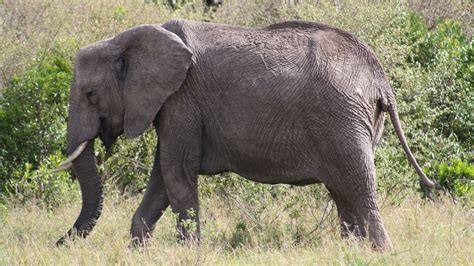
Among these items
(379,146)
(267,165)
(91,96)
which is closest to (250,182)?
(379,146)

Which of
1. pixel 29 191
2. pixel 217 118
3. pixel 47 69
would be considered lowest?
pixel 29 191

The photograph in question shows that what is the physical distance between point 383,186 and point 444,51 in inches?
118

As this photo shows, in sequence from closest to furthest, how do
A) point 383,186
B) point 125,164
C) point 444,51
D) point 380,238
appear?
point 380,238
point 383,186
point 125,164
point 444,51

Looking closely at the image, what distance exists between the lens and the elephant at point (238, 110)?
8961 mm

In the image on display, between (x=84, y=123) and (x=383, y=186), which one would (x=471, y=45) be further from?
(x=84, y=123)

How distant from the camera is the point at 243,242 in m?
9.48

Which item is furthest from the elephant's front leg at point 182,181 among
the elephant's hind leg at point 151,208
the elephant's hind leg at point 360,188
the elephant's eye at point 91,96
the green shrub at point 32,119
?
the green shrub at point 32,119

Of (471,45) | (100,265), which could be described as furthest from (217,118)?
(471,45)

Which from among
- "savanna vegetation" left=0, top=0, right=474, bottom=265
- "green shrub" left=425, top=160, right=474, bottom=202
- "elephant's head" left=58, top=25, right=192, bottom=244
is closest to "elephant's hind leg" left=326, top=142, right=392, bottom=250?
"savanna vegetation" left=0, top=0, right=474, bottom=265

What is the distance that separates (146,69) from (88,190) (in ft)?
3.62

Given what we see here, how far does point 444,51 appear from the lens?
13727 mm

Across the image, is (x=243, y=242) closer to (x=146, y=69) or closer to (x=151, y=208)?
(x=151, y=208)

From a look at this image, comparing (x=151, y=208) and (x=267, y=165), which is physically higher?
(x=267, y=165)

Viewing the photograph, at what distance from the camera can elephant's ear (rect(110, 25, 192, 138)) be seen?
9258mm
